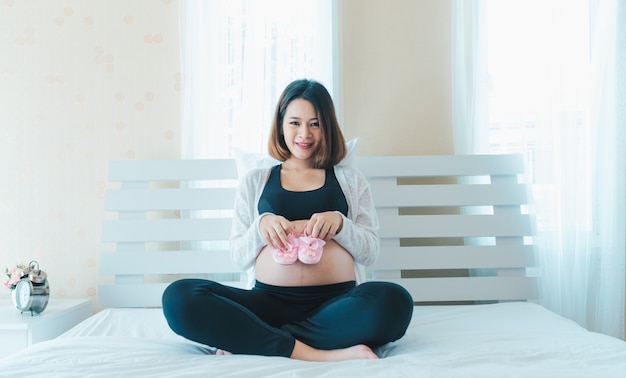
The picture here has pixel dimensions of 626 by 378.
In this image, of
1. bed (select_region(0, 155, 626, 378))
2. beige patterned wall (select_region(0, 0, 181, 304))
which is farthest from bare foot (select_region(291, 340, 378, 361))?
beige patterned wall (select_region(0, 0, 181, 304))

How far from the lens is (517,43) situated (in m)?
2.22

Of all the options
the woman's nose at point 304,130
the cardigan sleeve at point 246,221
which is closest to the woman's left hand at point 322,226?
the cardigan sleeve at point 246,221

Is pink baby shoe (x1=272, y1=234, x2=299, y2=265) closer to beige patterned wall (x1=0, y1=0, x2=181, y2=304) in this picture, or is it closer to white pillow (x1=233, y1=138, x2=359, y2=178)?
white pillow (x1=233, y1=138, x2=359, y2=178)

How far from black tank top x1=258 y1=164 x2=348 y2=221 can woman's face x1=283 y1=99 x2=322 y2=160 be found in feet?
0.41

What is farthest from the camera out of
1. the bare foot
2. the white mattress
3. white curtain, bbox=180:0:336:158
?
white curtain, bbox=180:0:336:158

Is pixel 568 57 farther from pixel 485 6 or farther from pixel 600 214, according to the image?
pixel 600 214

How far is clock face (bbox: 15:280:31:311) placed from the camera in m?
1.87

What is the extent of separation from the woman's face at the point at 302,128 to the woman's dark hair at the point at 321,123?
0.05 ft

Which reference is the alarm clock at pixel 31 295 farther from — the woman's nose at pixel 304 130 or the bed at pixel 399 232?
the woman's nose at pixel 304 130

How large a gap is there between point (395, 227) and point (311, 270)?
2.08 ft

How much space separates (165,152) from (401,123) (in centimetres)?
96

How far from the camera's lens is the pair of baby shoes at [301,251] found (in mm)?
1517

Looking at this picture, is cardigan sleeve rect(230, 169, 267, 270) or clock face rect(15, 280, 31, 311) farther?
clock face rect(15, 280, 31, 311)

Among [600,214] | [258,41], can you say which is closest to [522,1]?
[600,214]
